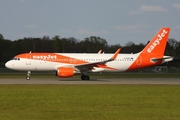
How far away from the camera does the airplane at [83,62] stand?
122 feet

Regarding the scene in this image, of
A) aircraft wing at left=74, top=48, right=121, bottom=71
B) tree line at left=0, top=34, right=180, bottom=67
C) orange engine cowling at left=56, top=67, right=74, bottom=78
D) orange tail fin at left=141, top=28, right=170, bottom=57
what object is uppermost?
tree line at left=0, top=34, right=180, bottom=67

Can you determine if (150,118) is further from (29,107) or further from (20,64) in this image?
(20,64)

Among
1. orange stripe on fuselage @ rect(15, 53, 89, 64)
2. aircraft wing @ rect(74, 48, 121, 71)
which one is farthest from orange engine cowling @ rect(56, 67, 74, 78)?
orange stripe on fuselage @ rect(15, 53, 89, 64)

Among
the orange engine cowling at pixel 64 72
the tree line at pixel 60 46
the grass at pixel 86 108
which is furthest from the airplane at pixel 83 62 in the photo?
the tree line at pixel 60 46

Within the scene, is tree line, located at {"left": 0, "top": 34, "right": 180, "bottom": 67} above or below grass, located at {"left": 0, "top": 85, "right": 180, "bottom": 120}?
above

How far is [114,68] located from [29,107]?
2598 cm

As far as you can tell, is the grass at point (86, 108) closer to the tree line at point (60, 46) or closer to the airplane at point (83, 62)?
the airplane at point (83, 62)

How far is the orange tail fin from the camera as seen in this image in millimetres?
40875

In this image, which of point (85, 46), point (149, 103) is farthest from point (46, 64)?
point (85, 46)

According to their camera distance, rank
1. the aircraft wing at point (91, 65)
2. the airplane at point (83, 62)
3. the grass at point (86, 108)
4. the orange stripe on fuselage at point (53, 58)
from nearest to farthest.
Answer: the grass at point (86, 108)
the aircraft wing at point (91, 65)
the airplane at point (83, 62)
the orange stripe on fuselage at point (53, 58)

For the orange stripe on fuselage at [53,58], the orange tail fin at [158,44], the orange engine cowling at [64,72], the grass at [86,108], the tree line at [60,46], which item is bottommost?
the grass at [86,108]

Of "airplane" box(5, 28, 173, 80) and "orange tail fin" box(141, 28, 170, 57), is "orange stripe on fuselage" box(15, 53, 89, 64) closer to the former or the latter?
"airplane" box(5, 28, 173, 80)

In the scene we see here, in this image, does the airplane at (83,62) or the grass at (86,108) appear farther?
the airplane at (83,62)

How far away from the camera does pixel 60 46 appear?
339ft
